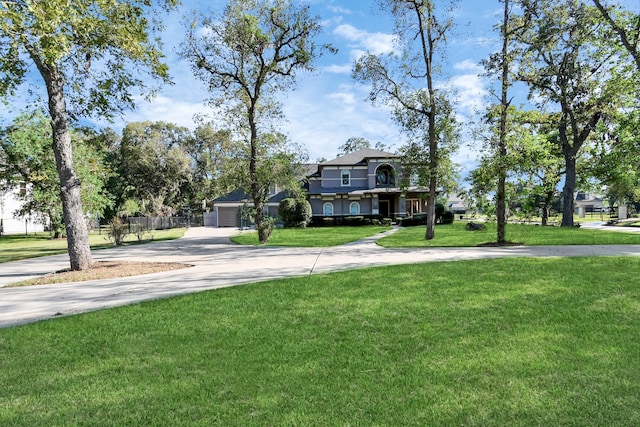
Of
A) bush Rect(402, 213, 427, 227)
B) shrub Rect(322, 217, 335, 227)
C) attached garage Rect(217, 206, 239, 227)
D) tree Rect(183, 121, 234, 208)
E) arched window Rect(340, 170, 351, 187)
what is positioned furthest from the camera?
tree Rect(183, 121, 234, 208)

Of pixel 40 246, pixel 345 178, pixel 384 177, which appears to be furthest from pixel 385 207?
pixel 40 246

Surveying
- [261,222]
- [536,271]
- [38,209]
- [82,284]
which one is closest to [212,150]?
[38,209]

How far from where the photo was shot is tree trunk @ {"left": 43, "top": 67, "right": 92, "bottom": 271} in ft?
30.7

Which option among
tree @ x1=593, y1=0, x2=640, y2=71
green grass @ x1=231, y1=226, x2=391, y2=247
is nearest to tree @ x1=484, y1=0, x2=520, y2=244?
tree @ x1=593, y1=0, x2=640, y2=71

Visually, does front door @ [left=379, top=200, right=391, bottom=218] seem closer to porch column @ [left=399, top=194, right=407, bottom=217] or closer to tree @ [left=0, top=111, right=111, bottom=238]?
porch column @ [left=399, top=194, right=407, bottom=217]

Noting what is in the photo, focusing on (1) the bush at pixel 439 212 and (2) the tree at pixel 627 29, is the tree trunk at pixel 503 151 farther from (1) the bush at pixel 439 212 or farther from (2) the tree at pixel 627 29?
(1) the bush at pixel 439 212

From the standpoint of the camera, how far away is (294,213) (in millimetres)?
30031

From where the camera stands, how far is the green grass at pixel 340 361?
2545 mm

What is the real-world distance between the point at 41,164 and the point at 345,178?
24.6 meters

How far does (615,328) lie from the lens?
4.06 metres

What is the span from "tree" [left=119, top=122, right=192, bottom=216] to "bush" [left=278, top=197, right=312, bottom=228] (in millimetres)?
23549

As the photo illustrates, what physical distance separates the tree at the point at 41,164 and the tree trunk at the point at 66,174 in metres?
14.8

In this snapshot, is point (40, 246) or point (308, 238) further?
point (40, 246)

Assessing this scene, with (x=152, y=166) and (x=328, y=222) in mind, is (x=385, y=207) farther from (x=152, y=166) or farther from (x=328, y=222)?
(x=152, y=166)
